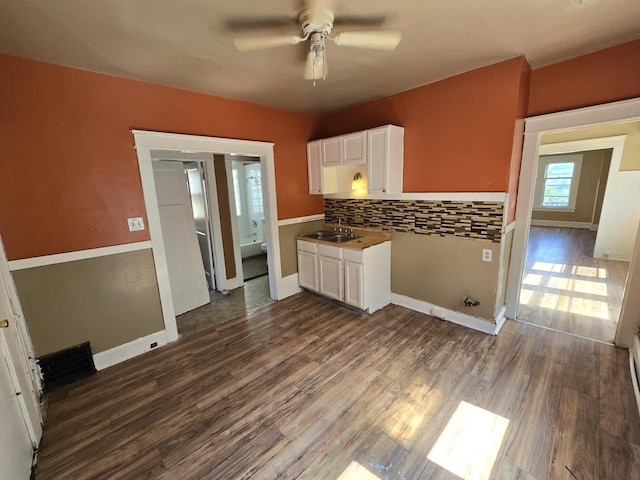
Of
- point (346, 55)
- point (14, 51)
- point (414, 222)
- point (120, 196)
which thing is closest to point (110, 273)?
point (120, 196)

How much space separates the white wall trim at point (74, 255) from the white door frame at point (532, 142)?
3.85 m

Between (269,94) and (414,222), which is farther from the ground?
(269,94)

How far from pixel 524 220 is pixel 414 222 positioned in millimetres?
1109

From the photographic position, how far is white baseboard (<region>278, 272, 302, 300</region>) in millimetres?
3834

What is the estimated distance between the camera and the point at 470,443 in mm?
1637

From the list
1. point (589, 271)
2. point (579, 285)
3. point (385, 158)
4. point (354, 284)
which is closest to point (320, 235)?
point (354, 284)

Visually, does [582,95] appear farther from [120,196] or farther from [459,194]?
[120,196]

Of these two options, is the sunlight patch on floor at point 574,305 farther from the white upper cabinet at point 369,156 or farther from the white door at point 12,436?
the white door at point 12,436

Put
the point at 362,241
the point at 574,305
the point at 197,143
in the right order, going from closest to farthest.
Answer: the point at 197,143 < the point at 574,305 < the point at 362,241

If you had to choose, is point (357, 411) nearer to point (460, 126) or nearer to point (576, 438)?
point (576, 438)

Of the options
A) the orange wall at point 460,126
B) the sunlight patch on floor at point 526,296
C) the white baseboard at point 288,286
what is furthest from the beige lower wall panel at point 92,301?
the sunlight patch on floor at point 526,296

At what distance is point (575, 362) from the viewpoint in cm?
231

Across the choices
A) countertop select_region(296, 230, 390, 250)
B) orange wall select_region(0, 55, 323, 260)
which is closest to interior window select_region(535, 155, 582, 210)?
countertop select_region(296, 230, 390, 250)

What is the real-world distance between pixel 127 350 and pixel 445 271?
134 inches
